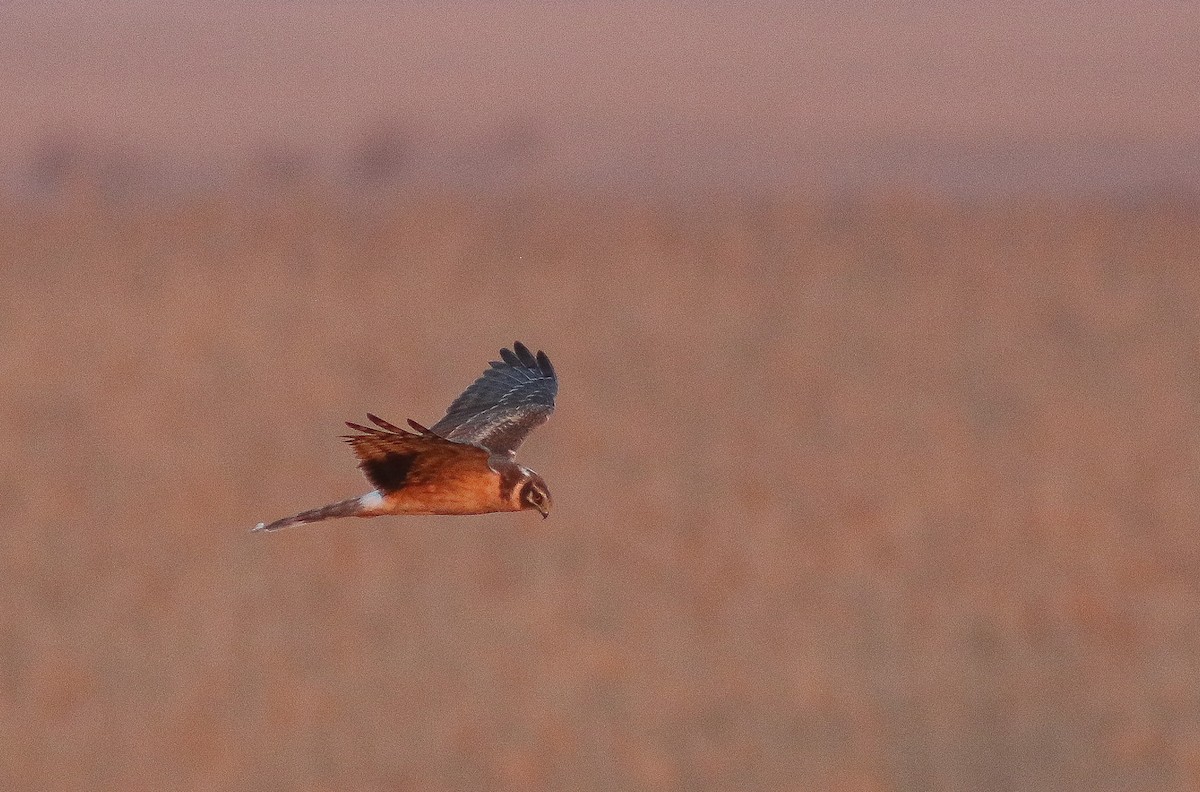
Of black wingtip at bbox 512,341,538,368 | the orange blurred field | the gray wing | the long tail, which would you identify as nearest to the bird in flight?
the long tail

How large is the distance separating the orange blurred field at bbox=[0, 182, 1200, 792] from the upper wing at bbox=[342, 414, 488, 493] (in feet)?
66.0

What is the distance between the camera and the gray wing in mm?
11758

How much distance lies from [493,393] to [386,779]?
58.0 ft

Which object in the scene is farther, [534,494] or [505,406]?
[505,406]

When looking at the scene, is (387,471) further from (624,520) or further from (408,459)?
(624,520)

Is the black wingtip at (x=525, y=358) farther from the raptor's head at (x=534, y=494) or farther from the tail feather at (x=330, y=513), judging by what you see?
the raptor's head at (x=534, y=494)

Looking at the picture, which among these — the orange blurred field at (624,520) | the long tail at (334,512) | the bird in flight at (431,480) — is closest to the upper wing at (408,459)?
the bird in flight at (431,480)

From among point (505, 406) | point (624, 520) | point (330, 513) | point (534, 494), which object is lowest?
point (330, 513)

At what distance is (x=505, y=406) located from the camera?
12.3m

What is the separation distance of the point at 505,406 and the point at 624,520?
23790 mm

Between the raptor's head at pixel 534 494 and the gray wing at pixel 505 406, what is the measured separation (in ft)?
4.62

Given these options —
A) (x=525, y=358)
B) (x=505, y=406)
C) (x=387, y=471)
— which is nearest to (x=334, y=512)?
(x=387, y=471)

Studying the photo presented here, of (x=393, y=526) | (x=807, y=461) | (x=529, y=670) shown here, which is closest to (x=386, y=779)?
(x=529, y=670)

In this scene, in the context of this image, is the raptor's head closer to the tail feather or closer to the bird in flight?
the bird in flight
